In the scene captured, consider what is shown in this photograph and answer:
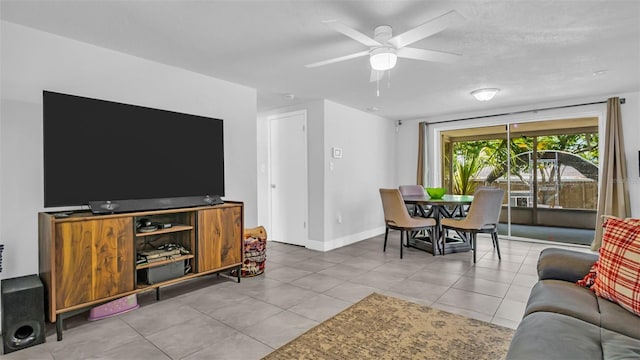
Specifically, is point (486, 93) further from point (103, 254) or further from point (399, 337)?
point (103, 254)

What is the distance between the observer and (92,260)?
7.34ft

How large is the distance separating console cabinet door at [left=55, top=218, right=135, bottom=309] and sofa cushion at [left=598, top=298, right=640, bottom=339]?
9.50 feet

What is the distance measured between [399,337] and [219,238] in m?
1.85

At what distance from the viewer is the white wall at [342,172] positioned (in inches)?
184

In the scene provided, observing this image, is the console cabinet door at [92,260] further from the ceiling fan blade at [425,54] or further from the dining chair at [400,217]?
the dining chair at [400,217]

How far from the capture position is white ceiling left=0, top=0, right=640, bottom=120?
207 centimetres

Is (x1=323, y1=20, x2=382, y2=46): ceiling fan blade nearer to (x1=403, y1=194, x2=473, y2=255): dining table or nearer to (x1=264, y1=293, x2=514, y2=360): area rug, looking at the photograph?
(x1=264, y1=293, x2=514, y2=360): area rug

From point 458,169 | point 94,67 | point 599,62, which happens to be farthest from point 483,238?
point 94,67

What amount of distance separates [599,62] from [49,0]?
4.62 meters

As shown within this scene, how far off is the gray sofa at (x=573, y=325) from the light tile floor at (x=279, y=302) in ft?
2.40

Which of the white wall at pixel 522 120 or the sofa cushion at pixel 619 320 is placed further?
the white wall at pixel 522 120

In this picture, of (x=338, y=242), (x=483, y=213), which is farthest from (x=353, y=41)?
(x=338, y=242)

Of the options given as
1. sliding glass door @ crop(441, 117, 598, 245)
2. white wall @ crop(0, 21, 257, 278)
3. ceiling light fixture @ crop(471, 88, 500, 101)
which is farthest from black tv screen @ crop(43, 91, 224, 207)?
sliding glass door @ crop(441, 117, 598, 245)

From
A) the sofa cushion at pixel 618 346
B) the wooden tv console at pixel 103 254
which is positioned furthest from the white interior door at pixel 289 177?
the sofa cushion at pixel 618 346
